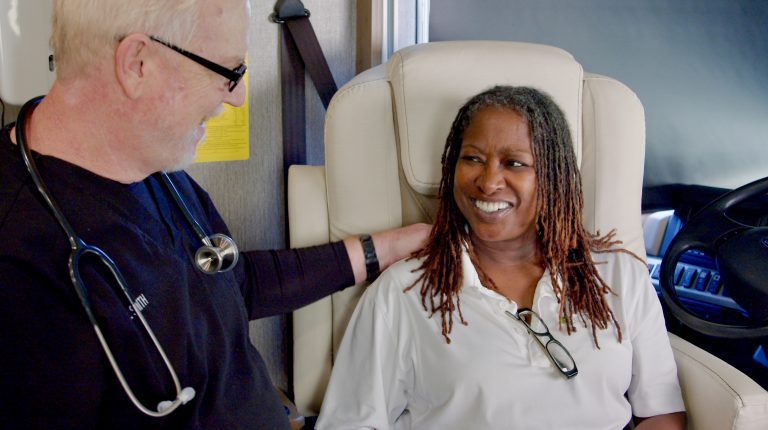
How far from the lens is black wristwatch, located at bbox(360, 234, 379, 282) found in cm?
128

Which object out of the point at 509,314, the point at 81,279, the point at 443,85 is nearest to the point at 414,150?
the point at 443,85

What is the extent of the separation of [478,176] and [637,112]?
0.46m

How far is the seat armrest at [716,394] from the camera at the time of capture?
41.0 inches

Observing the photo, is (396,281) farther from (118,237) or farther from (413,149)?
(118,237)

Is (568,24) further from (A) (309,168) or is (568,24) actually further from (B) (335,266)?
(B) (335,266)

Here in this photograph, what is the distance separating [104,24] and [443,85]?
68 centimetres

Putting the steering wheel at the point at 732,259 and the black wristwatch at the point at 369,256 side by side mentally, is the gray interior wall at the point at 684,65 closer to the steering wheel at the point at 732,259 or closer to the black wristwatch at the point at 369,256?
the steering wheel at the point at 732,259

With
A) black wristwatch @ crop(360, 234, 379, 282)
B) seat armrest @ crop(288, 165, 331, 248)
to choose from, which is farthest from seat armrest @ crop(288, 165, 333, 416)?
black wristwatch @ crop(360, 234, 379, 282)

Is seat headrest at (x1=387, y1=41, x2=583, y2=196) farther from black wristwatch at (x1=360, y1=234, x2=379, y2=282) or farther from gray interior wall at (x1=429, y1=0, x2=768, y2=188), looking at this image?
gray interior wall at (x1=429, y1=0, x2=768, y2=188)

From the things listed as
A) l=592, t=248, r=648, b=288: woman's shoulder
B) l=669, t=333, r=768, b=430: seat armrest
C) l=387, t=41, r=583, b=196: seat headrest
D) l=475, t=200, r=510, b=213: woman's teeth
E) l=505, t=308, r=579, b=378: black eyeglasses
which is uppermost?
l=387, t=41, r=583, b=196: seat headrest

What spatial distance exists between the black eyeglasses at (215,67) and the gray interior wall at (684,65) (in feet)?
3.81

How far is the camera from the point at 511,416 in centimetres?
108

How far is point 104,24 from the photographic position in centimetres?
80

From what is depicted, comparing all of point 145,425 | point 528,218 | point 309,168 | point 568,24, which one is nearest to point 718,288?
point 528,218
